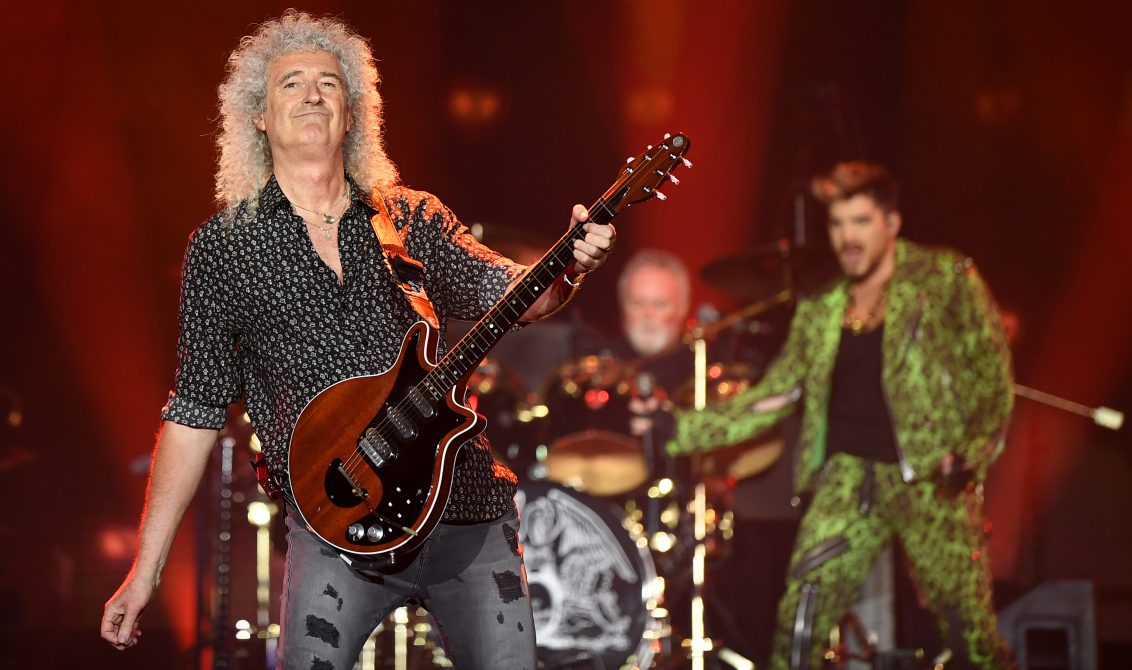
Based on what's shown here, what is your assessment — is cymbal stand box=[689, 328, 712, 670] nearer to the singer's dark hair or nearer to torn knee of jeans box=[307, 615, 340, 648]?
the singer's dark hair

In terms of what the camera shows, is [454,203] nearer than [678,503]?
No

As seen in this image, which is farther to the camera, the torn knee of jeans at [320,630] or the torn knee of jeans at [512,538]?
the torn knee of jeans at [512,538]

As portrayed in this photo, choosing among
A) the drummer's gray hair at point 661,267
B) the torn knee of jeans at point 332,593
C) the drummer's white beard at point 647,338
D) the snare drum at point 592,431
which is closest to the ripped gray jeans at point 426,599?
the torn knee of jeans at point 332,593

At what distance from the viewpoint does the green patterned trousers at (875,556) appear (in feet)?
20.4

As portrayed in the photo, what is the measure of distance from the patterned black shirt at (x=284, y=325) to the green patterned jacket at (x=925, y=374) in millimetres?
4209

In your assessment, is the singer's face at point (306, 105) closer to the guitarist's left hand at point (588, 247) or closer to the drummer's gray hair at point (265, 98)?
the drummer's gray hair at point (265, 98)

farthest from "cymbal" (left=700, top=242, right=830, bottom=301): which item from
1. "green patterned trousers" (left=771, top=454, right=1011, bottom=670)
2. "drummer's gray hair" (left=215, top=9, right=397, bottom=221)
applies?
"drummer's gray hair" (left=215, top=9, right=397, bottom=221)

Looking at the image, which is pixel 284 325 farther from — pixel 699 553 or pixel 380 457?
pixel 699 553

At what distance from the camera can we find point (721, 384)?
6.98 m

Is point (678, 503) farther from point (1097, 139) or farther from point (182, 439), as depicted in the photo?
point (182, 439)

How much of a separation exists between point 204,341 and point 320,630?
749 millimetres

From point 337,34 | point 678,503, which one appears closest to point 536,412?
point 678,503

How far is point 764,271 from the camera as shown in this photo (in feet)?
23.6

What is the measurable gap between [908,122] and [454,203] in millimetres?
3118
